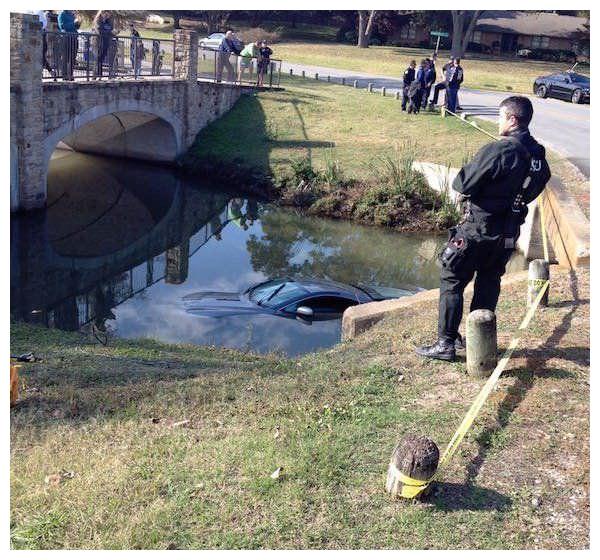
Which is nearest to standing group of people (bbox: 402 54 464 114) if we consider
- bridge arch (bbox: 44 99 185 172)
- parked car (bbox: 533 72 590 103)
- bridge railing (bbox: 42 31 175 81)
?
parked car (bbox: 533 72 590 103)

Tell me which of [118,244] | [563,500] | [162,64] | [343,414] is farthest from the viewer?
[162,64]

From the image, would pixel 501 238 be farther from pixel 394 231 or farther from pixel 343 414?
pixel 394 231

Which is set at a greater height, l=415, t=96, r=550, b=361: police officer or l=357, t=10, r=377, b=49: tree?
l=357, t=10, r=377, b=49: tree

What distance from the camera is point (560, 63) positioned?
5316 cm

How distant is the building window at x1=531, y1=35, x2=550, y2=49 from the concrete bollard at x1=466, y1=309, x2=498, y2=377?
59495 mm

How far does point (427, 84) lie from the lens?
27.5m

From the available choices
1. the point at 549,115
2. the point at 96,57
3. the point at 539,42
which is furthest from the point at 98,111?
the point at 539,42

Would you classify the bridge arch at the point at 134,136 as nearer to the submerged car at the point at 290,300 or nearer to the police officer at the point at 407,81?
the police officer at the point at 407,81

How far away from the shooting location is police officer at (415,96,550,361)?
20.0ft

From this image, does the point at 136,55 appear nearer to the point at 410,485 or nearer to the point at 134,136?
the point at 134,136

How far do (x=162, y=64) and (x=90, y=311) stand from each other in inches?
580

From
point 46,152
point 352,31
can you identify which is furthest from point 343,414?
point 352,31

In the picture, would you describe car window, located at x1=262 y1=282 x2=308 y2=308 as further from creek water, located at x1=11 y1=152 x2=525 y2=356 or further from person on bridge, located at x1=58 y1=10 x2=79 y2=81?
person on bridge, located at x1=58 y1=10 x2=79 y2=81

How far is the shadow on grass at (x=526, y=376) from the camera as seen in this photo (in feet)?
17.9
